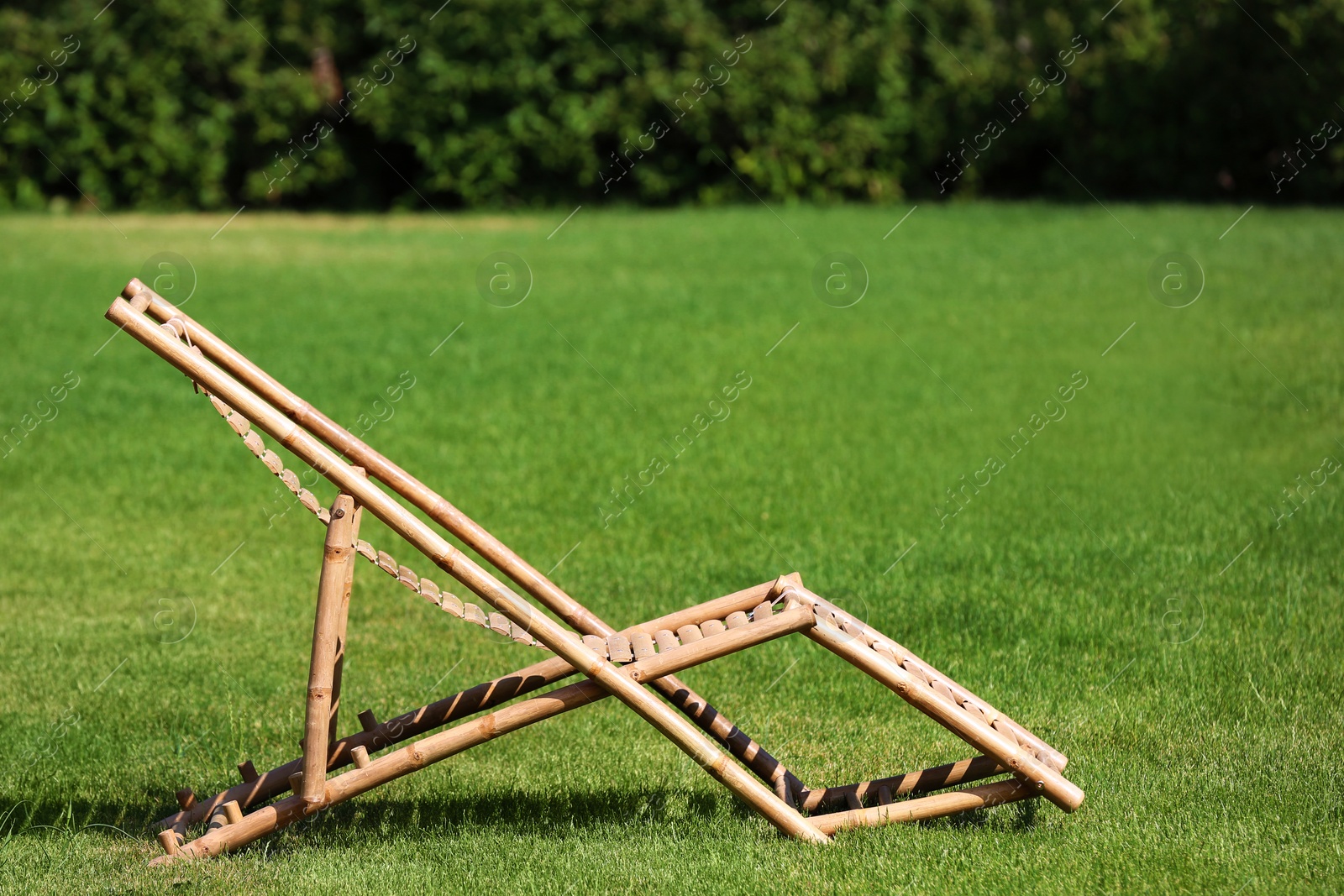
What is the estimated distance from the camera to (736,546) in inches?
260

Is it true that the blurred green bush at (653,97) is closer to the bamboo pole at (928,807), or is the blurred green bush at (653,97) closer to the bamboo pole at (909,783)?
the bamboo pole at (909,783)

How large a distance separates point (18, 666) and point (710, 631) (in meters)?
3.22

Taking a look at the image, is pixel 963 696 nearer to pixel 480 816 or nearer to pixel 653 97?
pixel 480 816

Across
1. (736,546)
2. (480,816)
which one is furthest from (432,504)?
(736,546)

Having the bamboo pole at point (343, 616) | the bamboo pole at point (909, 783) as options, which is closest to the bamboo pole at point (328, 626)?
the bamboo pole at point (343, 616)

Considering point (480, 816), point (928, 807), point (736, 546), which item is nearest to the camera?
point (928, 807)

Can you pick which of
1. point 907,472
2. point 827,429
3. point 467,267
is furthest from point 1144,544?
point 467,267

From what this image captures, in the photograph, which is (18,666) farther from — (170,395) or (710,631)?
(170,395)

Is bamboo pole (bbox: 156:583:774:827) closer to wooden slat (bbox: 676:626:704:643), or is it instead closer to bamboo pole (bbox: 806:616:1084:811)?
wooden slat (bbox: 676:626:704:643)

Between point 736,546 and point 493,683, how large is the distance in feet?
9.19

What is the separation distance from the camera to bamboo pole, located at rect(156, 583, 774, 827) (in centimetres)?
393

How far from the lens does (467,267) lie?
13117 mm

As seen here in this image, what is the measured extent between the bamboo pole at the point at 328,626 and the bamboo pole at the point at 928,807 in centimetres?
42

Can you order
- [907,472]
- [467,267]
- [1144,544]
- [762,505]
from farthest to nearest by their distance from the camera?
[467,267]
[907,472]
[762,505]
[1144,544]
